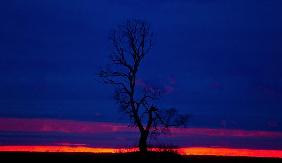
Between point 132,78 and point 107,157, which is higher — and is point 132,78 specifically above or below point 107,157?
above

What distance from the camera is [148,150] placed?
36906 millimetres

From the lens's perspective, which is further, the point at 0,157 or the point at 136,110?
the point at 136,110

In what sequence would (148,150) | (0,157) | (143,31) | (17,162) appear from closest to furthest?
(17,162) → (0,157) → (148,150) → (143,31)

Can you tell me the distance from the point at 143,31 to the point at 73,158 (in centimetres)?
1152

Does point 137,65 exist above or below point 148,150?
above

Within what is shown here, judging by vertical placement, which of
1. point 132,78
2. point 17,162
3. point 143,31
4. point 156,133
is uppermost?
point 143,31

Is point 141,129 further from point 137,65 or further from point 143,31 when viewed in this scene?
point 143,31

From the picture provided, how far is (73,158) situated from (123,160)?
3248 millimetres

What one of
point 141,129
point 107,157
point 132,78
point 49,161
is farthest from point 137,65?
point 49,161

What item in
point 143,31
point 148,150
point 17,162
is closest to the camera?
point 17,162

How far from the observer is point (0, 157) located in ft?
105

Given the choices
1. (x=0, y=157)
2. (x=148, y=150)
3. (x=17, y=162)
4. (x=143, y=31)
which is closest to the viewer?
(x=17, y=162)

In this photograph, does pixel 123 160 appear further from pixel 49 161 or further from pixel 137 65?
pixel 137 65

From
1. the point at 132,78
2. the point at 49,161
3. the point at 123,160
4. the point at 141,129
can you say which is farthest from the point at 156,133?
the point at 49,161
